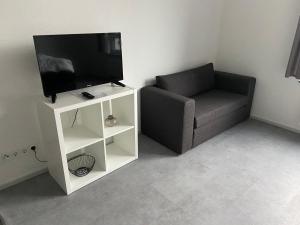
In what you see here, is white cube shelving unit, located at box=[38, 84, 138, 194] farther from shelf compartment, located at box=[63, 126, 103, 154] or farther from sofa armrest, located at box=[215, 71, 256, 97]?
sofa armrest, located at box=[215, 71, 256, 97]

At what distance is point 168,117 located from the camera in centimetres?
265

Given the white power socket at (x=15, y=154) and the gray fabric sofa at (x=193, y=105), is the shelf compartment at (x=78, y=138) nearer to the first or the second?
the white power socket at (x=15, y=154)

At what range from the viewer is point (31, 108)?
2160 millimetres

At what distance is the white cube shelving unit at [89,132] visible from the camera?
1.98 meters

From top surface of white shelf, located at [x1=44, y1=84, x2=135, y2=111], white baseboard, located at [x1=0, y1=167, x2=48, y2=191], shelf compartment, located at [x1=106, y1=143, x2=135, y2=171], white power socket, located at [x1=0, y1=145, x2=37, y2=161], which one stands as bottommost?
white baseboard, located at [x1=0, y1=167, x2=48, y2=191]

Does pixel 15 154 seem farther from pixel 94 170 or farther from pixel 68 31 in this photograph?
pixel 68 31

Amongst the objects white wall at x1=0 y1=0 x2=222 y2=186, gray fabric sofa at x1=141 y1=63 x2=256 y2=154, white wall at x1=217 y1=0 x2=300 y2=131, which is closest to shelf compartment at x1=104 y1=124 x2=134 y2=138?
gray fabric sofa at x1=141 y1=63 x2=256 y2=154

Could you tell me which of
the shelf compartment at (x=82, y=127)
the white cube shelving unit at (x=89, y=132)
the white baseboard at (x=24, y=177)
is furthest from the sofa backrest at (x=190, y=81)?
the white baseboard at (x=24, y=177)

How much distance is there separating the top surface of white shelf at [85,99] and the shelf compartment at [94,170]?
460mm

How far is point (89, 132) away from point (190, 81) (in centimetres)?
158

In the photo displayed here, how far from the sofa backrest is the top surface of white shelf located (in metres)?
0.73

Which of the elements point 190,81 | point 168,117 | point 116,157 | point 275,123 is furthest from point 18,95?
point 275,123

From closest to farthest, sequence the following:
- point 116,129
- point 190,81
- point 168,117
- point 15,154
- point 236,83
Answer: point 15,154, point 116,129, point 168,117, point 190,81, point 236,83

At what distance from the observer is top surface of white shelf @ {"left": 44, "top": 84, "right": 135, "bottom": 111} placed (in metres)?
1.93
